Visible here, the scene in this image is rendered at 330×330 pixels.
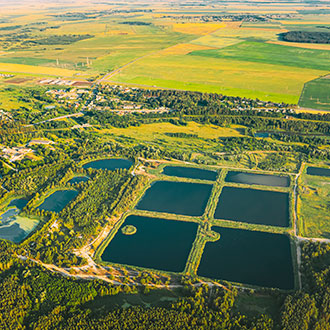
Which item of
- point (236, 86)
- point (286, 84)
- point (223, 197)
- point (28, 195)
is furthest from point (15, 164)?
point (286, 84)

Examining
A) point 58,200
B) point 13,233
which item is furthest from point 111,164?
point 13,233

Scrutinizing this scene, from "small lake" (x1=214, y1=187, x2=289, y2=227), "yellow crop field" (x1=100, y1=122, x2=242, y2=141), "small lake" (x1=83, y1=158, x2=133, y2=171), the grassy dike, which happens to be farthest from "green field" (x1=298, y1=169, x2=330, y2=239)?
"small lake" (x1=83, y1=158, x2=133, y2=171)

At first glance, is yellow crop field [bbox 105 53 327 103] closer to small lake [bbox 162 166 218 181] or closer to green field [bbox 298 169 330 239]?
green field [bbox 298 169 330 239]

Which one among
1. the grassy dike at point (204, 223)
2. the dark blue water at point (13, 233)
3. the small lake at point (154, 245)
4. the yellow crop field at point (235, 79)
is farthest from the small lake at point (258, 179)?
the yellow crop field at point (235, 79)

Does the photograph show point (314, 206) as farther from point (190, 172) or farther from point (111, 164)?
point (111, 164)

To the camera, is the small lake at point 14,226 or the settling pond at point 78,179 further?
the settling pond at point 78,179

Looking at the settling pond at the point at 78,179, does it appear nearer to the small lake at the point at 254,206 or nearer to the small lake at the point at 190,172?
the small lake at the point at 190,172
